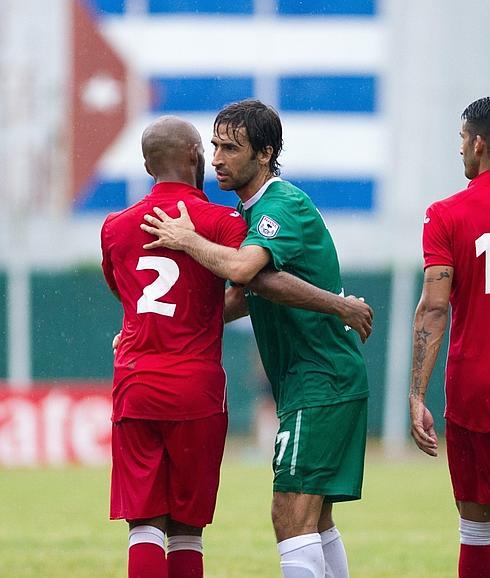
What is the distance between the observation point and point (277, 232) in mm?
5484

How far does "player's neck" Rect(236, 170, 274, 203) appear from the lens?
5.75 metres

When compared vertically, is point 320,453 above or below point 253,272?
below

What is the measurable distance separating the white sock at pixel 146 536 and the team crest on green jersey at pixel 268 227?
1365mm

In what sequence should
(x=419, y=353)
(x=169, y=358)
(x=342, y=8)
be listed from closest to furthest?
(x=169, y=358), (x=419, y=353), (x=342, y=8)

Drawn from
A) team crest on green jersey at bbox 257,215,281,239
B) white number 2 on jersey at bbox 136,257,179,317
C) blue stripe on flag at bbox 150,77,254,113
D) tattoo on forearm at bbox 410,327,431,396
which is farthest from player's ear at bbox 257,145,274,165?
blue stripe on flag at bbox 150,77,254,113

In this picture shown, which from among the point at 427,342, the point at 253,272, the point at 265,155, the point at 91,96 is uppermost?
the point at 91,96

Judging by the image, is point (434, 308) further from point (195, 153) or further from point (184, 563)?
point (184, 563)

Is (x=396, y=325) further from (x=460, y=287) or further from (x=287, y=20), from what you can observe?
(x=460, y=287)

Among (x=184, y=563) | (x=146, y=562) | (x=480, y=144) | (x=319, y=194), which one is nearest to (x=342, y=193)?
(x=319, y=194)

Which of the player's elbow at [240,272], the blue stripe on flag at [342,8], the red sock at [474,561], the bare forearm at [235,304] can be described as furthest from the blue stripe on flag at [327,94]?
the player's elbow at [240,272]

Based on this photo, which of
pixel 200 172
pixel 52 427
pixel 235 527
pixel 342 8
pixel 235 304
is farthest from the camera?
pixel 342 8

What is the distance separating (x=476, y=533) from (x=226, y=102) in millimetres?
21178

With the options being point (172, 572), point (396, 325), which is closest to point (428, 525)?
point (172, 572)

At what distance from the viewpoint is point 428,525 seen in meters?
13.0
